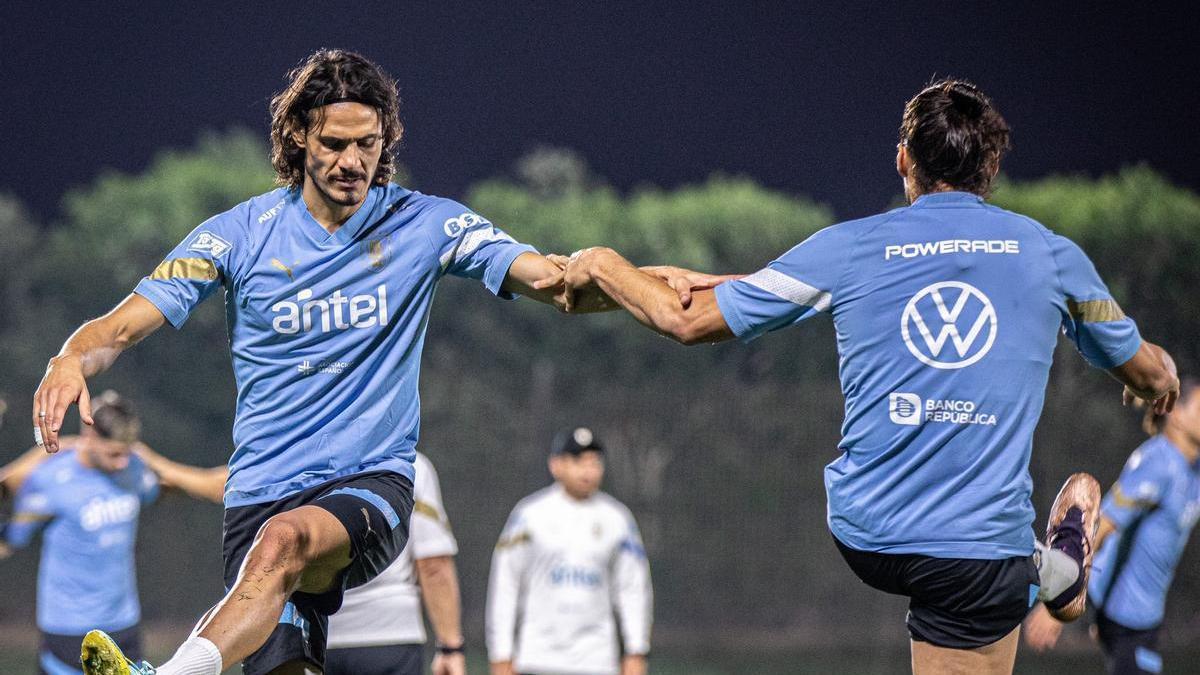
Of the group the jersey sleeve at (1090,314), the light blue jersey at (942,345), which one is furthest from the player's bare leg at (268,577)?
the jersey sleeve at (1090,314)

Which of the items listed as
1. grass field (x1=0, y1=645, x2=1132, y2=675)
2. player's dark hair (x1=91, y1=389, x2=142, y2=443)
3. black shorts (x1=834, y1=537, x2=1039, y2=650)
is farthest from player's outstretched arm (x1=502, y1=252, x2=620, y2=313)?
grass field (x1=0, y1=645, x2=1132, y2=675)

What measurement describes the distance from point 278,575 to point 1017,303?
2.22 meters

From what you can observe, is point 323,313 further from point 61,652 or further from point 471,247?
point 61,652

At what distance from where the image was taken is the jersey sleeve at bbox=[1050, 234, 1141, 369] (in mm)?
4109

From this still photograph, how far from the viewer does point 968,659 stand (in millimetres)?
4211

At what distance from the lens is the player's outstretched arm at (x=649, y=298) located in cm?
439

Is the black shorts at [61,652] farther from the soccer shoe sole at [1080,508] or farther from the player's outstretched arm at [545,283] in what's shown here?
the soccer shoe sole at [1080,508]

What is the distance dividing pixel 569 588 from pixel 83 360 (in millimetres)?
5013

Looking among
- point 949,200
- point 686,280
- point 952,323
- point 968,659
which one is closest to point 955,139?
point 949,200

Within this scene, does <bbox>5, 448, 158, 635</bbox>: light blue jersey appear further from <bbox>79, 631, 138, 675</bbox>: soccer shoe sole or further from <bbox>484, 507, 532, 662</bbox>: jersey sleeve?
<bbox>79, 631, 138, 675</bbox>: soccer shoe sole

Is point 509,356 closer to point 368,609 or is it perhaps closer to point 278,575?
point 368,609

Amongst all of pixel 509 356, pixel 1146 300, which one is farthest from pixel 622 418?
pixel 1146 300

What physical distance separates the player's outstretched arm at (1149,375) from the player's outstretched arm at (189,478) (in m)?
4.99

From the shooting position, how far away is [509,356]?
65.0 feet
